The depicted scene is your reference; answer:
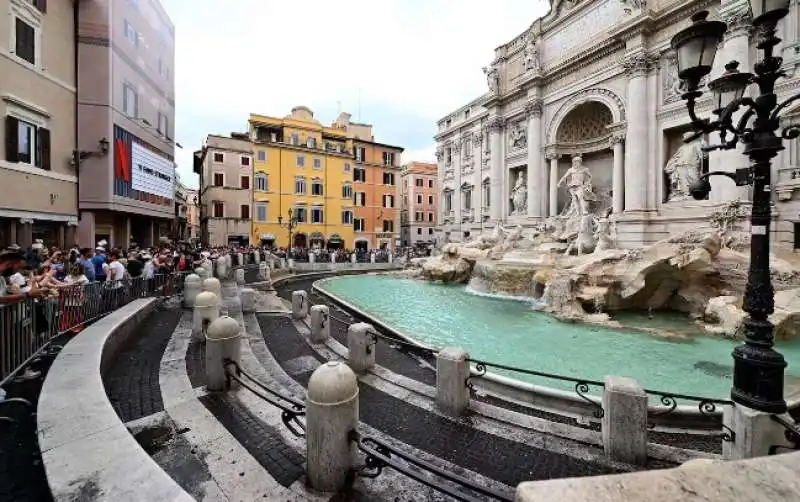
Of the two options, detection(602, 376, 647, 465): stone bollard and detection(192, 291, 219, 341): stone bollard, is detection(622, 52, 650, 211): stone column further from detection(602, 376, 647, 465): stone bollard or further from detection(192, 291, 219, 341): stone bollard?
detection(192, 291, 219, 341): stone bollard

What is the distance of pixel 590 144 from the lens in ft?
79.8

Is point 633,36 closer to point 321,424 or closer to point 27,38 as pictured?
point 321,424

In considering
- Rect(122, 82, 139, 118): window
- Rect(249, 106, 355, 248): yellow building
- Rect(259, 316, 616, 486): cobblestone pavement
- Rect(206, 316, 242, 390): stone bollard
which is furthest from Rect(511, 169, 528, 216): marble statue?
Rect(122, 82, 139, 118): window

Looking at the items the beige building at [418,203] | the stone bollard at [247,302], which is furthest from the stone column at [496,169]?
the beige building at [418,203]

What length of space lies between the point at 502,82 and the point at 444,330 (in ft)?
83.4

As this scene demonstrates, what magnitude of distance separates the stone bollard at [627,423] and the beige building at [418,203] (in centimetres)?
5392

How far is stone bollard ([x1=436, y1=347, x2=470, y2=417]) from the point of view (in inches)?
196

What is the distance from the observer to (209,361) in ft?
17.2

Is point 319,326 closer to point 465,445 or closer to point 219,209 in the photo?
point 465,445

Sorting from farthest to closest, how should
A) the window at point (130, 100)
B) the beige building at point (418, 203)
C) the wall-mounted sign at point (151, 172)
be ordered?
the beige building at point (418, 203)
the wall-mounted sign at point (151, 172)
the window at point (130, 100)

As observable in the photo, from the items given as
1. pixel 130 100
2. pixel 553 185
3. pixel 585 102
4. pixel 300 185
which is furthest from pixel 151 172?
pixel 585 102

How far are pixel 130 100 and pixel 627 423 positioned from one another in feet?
87.5

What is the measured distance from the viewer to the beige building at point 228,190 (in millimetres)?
37844

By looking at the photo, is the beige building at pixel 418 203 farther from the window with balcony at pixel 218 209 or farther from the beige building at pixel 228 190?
the window with balcony at pixel 218 209
